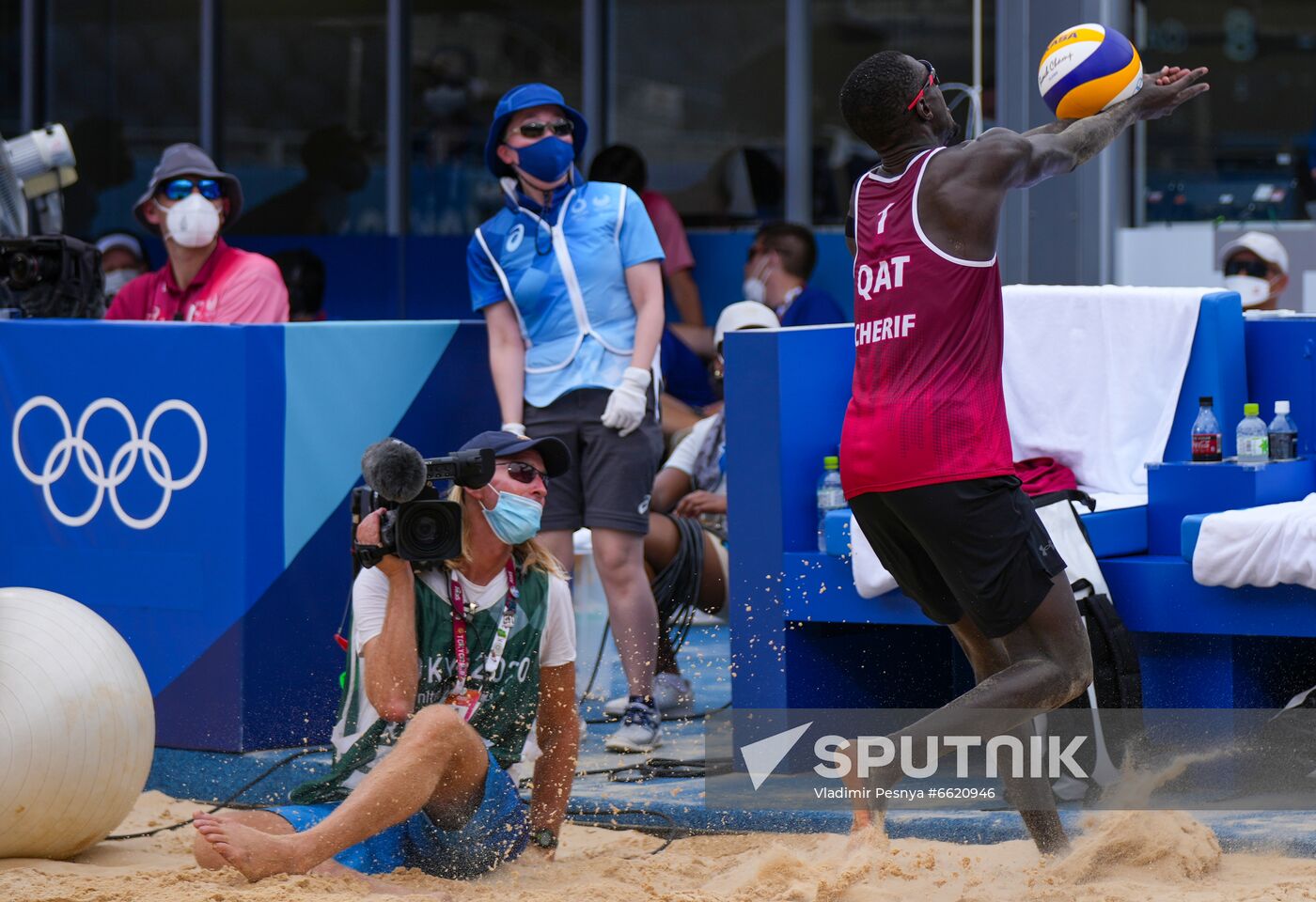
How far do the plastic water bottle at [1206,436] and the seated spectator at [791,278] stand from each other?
288cm

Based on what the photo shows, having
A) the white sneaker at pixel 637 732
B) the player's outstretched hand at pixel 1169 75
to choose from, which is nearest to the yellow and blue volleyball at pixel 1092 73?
the player's outstretched hand at pixel 1169 75

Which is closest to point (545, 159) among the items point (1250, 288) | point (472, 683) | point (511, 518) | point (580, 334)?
point (580, 334)

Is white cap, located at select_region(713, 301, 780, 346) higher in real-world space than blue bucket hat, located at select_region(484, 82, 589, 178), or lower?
lower

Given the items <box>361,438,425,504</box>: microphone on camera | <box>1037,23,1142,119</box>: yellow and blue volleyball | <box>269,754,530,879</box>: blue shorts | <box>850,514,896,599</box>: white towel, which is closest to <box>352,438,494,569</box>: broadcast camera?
<box>361,438,425,504</box>: microphone on camera

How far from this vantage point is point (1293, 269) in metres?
9.46

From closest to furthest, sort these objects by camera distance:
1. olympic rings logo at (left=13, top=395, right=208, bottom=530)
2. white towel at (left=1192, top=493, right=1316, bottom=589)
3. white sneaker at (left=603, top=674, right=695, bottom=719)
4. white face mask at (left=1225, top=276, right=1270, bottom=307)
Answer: white towel at (left=1192, top=493, right=1316, bottom=589) → olympic rings logo at (left=13, top=395, right=208, bottom=530) → white sneaker at (left=603, top=674, right=695, bottom=719) → white face mask at (left=1225, top=276, right=1270, bottom=307)

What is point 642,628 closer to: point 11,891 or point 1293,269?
point 11,891

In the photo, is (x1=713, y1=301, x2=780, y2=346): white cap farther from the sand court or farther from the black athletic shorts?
the black athletic shorts

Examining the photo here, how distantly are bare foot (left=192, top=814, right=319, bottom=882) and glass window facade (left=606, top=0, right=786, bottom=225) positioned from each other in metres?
6.94

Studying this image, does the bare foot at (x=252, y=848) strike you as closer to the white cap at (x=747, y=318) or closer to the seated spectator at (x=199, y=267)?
the seated spectator at (x=199, y=267)

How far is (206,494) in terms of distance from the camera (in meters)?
6.02

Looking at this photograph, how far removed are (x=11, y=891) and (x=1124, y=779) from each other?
115 inches

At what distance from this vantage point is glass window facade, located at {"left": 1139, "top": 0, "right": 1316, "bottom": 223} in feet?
34.2

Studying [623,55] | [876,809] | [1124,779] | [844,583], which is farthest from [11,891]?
[623,55]
